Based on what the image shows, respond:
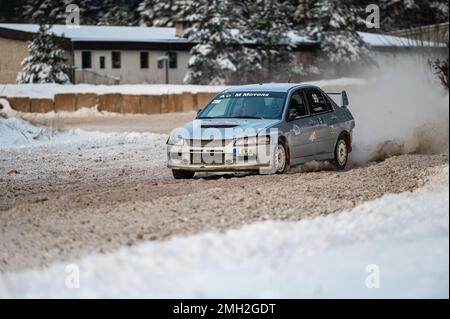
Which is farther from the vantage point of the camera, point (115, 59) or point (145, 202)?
point (115, 59)

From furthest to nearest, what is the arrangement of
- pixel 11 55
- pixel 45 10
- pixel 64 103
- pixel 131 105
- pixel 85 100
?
pixel 45 10 < pixel 11 55 < pixel 131 105 < pixel 85 100 < pixel 64 103

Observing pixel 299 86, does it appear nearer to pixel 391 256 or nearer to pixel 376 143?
pixel 376 143

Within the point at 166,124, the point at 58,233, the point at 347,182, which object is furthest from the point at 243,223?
the point at 166,124

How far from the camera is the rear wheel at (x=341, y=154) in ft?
50.1

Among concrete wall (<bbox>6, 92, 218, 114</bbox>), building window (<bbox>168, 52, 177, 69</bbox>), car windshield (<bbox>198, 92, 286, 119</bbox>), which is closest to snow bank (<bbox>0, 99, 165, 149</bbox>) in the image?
concrete wall (<bbox>6, 92, 218, 114</bbox>)

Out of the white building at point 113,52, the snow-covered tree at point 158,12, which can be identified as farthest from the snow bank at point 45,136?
the snow-covered tree at point 158,12

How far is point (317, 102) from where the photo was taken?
1509 cm

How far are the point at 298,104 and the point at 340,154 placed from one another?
150 centimetres

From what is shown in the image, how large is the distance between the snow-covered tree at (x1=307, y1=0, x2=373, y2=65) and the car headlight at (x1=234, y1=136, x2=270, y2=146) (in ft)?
172

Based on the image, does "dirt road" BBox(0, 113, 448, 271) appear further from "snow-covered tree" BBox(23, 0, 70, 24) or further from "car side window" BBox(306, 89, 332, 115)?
"snow-covered tree" BBox(23, 0, 70, 24)

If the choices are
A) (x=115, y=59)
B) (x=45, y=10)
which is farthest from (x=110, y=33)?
(x=45, y=10)

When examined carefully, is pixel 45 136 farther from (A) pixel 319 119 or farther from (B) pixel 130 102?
(A) pixel 319 119

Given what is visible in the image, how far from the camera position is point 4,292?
23.0ft

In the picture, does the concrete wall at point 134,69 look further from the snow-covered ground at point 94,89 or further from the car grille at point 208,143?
the car grille at point 208,143
